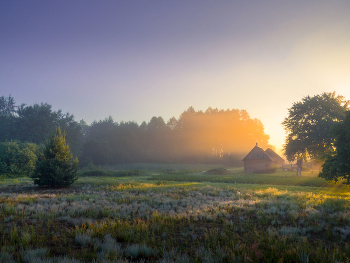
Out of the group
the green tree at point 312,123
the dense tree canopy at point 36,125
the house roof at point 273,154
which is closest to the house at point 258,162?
the green tree at point 312,123

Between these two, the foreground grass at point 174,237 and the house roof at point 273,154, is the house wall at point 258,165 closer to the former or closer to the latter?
the house roof at point 273,154

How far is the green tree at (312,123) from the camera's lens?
34.0m

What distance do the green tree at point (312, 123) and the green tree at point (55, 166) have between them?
1469 inches

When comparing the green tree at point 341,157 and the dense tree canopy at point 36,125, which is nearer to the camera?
the green tree at point 341,157

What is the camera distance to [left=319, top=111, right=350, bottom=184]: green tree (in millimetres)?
16125

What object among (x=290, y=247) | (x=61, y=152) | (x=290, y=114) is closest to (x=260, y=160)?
(x=290, y=114)

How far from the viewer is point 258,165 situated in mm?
41562

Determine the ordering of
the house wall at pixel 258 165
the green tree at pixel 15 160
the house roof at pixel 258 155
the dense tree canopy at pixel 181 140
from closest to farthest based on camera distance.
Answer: the green tree at pixel 15 160 → the house wall at pixel 258 165 → the house roof at pixel 258 155 → the dense tree canopy at pixel 181 140

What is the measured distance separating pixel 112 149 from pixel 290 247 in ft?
255

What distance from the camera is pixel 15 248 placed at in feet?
14.5

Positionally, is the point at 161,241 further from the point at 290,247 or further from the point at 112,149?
the point at 112,149

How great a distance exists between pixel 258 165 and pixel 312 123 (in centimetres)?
1288

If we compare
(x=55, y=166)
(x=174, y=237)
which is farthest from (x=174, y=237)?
(x=55, y=166)

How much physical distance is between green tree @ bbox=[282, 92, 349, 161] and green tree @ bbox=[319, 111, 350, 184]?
61.8 feet
